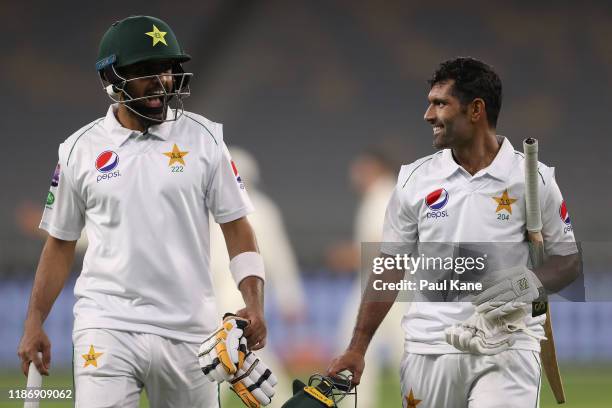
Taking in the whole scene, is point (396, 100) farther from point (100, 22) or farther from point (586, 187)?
point (100, 22)

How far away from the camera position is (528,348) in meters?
4.60

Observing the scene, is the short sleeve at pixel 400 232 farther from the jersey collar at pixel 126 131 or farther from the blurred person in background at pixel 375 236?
the blurred person in background at pixel 375 236

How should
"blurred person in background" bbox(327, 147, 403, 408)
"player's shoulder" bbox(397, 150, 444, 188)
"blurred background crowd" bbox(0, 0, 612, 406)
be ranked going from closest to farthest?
"player's shoulder" bbox(397, 150, 444, 188) → "blurred person in background" bbox(327, 147, 403, 408) → "blurred background crowd" bbox(0, 0, 612, 406)

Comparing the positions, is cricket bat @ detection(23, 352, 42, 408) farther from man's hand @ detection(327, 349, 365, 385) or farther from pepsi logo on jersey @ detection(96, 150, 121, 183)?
man's hand @ detection(327, 349, 365, 385)

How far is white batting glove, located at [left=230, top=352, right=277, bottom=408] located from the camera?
4.36 meters

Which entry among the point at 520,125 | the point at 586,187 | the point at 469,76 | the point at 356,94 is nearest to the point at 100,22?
the point at 356,94

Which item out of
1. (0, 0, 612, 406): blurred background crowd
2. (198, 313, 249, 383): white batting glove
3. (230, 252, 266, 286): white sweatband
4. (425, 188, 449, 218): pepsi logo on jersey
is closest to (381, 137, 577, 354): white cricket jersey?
(425, 188, 449, 218): pepsi logo on jersey

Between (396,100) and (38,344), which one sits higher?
(396,100)

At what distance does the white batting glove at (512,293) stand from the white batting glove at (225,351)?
91cm

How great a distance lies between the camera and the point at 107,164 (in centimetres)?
462

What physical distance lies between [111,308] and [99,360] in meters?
0.21

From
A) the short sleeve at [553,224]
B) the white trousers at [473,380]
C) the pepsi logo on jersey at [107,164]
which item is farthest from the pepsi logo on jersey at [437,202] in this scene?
the pepsi logo on jersey at [107,164]

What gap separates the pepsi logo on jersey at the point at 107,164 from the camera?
181 inches

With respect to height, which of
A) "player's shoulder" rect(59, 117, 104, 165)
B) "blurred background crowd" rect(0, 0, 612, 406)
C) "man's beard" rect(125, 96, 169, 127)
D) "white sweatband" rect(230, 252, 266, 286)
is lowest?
"white sweatband" rect(230, 252, 266, 286)
